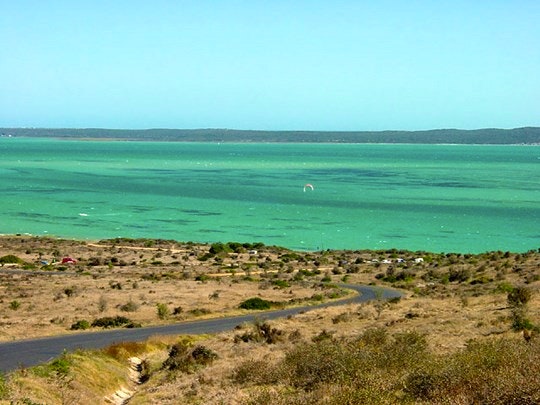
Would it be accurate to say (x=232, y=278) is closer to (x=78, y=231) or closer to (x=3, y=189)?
(x=78, y=231)

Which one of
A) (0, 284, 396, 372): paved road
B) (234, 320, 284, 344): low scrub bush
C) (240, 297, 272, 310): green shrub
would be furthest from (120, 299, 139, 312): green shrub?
(234, 320, 284, 344): low scrub bush

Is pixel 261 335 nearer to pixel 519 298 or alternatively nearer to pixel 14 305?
pixel 519 298

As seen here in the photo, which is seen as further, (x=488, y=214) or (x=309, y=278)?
(x=488, y=214)

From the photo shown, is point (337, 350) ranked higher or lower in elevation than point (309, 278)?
higher

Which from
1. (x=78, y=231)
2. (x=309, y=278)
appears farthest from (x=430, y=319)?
(x=78, y=231)

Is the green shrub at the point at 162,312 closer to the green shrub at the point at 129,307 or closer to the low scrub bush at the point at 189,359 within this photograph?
the green shrub at the point at 129,307

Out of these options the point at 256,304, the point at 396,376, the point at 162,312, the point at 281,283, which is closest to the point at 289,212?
the point at 281,283
